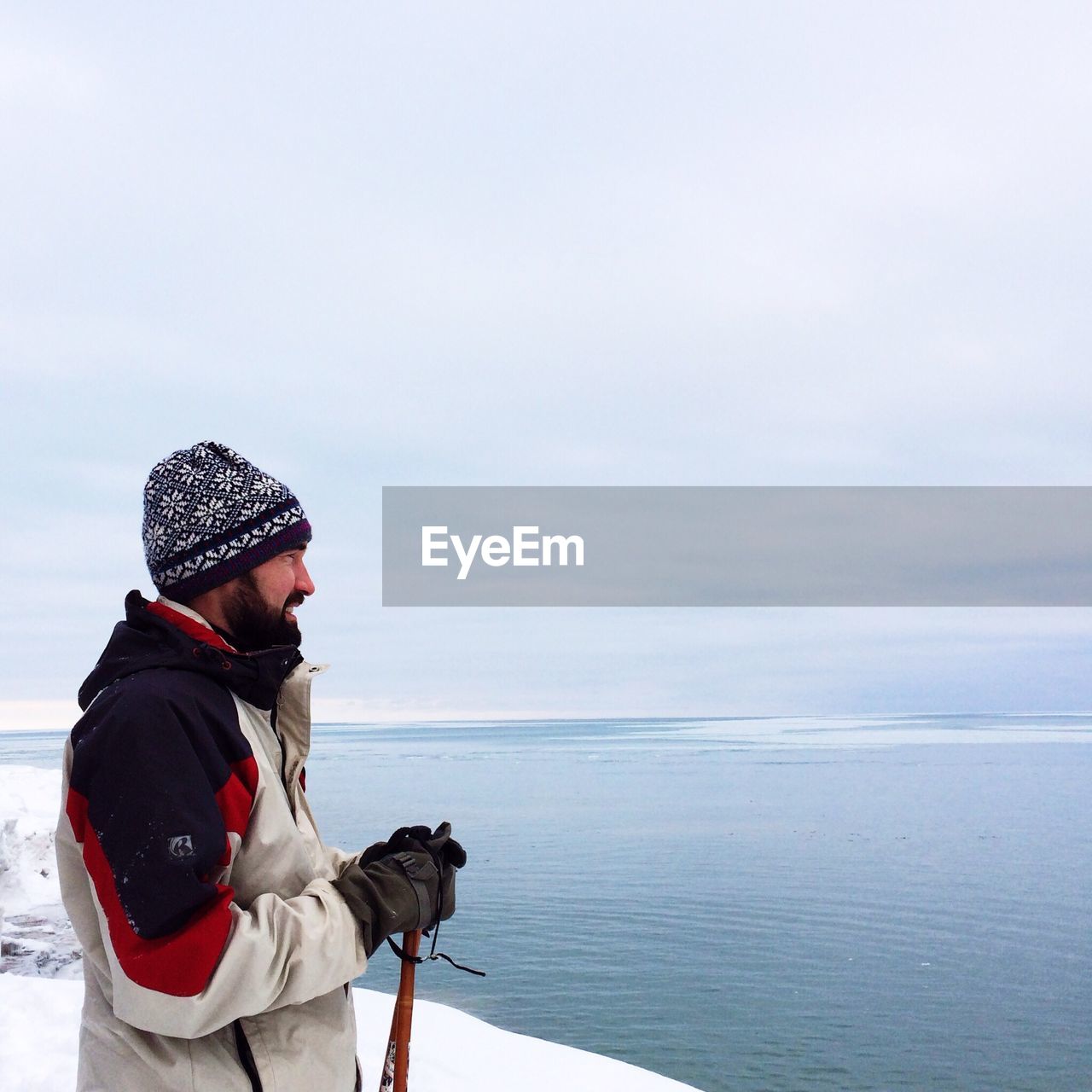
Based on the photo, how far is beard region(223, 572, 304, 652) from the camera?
2.22 meters

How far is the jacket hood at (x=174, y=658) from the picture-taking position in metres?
2.00

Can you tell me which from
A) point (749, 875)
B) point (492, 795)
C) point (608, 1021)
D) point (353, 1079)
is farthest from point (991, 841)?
point (353, 1079)

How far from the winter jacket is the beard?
7cm

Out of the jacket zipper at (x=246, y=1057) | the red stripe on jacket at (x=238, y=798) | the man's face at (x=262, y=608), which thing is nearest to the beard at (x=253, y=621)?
the man's face at (x=262, y=608)

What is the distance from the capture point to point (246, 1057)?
1.99 metres

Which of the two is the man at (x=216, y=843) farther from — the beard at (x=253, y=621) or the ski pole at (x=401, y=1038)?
the ski pole at (x=401, y=1038)

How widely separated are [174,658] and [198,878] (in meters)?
0.41

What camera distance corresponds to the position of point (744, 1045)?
33.3ft

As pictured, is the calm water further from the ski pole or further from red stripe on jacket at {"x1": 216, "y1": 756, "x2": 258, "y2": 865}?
red stripe on jacket at {"x1": 216, "y1": 756, "x2": 258, "y2": 865}

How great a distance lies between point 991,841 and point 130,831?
22.7 metres

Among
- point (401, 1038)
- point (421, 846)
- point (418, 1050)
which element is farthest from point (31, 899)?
point (421, 846)

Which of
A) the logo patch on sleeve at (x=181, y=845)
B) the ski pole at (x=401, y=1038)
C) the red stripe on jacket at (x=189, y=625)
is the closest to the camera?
the logo patch on sleeve at (x=181, y=845)

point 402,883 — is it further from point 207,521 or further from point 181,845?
point 207,521

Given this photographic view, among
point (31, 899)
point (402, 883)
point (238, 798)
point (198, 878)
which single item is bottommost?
point (31, 899)
